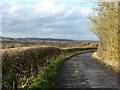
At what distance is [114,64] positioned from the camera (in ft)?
111

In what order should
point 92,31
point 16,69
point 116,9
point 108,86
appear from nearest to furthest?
point 16,69 < point 108,86 < point 116,9 < point 92,31

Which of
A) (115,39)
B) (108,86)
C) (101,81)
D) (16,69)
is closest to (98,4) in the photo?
(115,39)

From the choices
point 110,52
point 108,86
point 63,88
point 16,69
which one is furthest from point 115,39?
point 16,69

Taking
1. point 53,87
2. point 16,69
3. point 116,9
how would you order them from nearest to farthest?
point 16,69 → point 53,87 → point 116,9

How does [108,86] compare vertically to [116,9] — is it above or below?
below

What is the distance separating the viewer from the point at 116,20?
31.4 metres

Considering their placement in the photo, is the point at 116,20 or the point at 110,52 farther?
the point at 110,52

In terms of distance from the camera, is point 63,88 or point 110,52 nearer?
point 63,88

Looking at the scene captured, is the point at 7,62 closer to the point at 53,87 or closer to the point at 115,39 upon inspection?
the point at 53,87

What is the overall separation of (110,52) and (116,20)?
6.85 metres

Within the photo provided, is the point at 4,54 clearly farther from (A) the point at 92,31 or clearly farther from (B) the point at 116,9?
(A) the point at 92,31

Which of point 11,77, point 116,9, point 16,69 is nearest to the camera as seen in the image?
point 11,77

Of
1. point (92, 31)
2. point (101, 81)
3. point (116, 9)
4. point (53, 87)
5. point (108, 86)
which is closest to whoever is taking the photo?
point (53, 87)

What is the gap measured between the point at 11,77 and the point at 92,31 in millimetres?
39085
